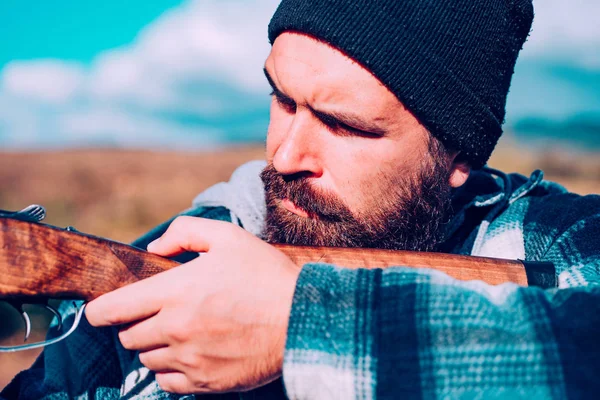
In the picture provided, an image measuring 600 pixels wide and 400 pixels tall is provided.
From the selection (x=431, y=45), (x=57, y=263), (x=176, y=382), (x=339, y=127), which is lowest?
(x=176, y=382)

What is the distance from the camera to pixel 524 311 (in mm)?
1484

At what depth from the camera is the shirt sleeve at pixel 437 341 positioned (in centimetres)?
138

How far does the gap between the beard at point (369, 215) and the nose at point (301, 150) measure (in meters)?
0.06

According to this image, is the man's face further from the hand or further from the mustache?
the hand

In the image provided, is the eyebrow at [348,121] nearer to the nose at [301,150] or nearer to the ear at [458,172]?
the nose at [301,150]

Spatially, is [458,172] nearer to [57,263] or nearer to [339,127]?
[339,127]

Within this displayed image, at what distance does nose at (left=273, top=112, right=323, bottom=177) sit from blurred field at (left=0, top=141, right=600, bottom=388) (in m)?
4.91

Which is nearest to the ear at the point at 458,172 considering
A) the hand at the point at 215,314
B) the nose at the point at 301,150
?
the nose at the point at 301,150

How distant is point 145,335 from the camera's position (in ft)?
5.18

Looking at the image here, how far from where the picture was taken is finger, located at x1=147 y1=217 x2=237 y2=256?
1.65 m

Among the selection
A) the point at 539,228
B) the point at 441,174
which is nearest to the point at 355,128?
the point at 441,174

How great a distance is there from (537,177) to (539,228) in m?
0.56

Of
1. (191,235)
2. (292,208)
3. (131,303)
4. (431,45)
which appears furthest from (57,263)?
(431,45)

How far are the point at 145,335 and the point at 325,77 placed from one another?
4.88 feet
